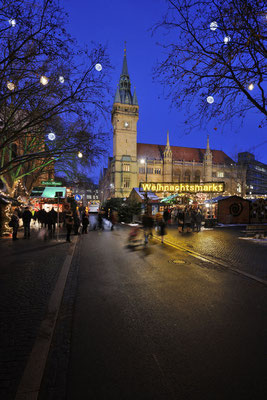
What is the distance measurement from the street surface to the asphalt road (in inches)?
0.5

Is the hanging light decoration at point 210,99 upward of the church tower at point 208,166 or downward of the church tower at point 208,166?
downward

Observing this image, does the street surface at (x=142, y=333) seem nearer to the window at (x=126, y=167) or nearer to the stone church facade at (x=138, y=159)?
the stone church facade at (x=138, y=159)

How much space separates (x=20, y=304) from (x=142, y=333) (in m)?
2.64

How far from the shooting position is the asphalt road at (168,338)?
2730mm

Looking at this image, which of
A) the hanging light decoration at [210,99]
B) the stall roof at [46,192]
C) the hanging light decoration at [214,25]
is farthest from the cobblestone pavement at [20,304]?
the stall roof at [46,192]

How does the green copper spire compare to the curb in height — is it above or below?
above

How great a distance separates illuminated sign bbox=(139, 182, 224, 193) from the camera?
3372 cm

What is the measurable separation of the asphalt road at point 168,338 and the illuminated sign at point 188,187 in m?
27.7

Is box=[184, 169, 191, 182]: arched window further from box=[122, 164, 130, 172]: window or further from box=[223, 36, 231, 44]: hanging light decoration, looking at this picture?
box=[223, 36, 231, 44]: hanging light decoration

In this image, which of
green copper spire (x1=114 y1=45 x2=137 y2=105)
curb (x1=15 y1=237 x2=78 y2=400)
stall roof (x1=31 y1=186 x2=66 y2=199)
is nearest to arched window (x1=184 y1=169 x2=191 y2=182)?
green copper spire (x1=114 y1=45 x2=137 y2=105)

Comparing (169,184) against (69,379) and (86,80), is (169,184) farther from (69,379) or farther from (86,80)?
(69,379)

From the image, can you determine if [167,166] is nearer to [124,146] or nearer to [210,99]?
[124,146]

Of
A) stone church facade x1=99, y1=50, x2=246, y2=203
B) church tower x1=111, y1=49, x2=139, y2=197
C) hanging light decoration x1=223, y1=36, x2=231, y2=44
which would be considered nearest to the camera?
hanging light decoration x1=223, y1=36, x2=231, y2=44

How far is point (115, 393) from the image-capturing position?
2619 millimetres
